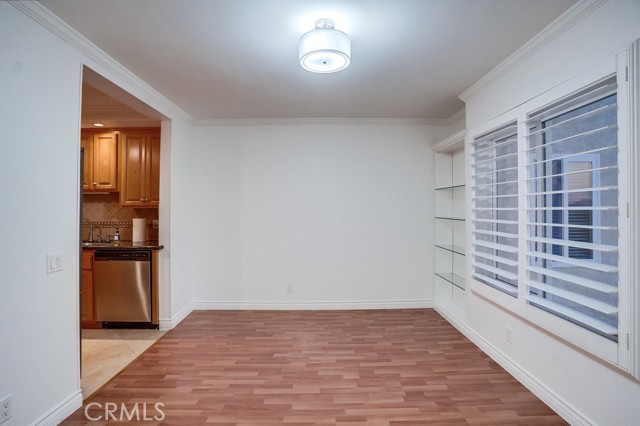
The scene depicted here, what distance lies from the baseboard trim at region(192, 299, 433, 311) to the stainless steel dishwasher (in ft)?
2.52

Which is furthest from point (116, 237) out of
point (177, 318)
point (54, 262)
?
point (54, 262)

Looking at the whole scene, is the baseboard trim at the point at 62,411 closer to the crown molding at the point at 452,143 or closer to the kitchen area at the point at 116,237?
the kitchen area at the point at 116,237

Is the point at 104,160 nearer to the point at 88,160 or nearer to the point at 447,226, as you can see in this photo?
the point at 88,160

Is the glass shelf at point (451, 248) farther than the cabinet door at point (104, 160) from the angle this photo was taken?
No

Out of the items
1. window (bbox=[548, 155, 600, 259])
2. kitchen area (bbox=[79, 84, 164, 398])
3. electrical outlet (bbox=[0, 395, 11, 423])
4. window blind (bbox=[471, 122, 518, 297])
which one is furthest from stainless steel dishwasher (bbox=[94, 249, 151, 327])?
window (bbox=[548, 155, 600, 259])

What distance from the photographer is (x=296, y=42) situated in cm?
224

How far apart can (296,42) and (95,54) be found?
1558mm

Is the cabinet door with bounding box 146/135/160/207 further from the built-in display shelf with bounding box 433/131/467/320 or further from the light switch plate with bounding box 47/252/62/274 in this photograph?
the built-in display shelf with bounding box 433/131/467/320

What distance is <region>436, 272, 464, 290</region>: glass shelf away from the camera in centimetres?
365

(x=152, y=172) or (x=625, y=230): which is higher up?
(x=152, y=172)

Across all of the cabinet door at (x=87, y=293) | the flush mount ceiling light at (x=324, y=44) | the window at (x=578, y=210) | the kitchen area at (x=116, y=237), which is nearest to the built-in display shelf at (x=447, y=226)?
the window at (x=578, y=210)

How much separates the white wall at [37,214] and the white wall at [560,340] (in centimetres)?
338

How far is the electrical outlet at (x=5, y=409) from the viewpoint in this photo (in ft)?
5.30

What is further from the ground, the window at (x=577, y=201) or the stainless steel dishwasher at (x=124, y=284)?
the window at (x=577, y=201)
